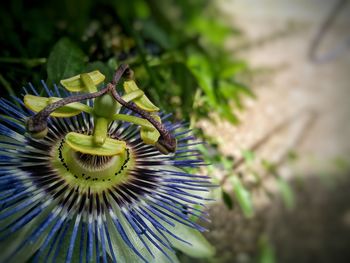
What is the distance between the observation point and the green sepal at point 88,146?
0.74 m

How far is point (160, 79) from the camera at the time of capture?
3.86 feet

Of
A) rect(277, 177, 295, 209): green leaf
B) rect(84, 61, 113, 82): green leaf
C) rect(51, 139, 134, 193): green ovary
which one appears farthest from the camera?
rect(277, 177, 295, 209): green leaf

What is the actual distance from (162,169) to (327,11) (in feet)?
8.88

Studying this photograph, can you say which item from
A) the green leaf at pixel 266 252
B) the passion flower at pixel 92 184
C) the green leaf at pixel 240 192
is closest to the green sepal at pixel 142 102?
the passion flower at pixel 92 184

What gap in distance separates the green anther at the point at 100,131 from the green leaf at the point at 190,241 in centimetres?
17

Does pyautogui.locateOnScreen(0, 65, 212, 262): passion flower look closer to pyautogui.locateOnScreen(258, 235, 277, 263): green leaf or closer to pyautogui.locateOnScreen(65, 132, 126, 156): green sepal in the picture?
pyautogui.locateOnScreen(65, 132, 126, 156): green sepal

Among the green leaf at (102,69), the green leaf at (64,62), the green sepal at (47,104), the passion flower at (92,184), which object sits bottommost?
the passion flower at (92,184)

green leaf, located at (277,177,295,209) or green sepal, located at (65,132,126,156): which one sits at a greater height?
green sepal, located at (65,132,126,156)

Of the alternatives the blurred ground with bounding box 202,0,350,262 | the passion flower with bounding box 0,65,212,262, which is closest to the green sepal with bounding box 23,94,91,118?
the passion flower with bounding box 0,65,212,262

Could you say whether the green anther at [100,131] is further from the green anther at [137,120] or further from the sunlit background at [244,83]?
the sunlit background at [244,83]

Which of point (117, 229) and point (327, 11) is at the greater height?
point (327, 11)

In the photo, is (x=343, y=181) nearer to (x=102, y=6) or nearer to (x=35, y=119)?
(x=102, y=6)

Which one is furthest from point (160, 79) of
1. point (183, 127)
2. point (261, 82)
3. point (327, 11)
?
point (327, 11)

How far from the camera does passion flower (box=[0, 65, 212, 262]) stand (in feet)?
2.32
